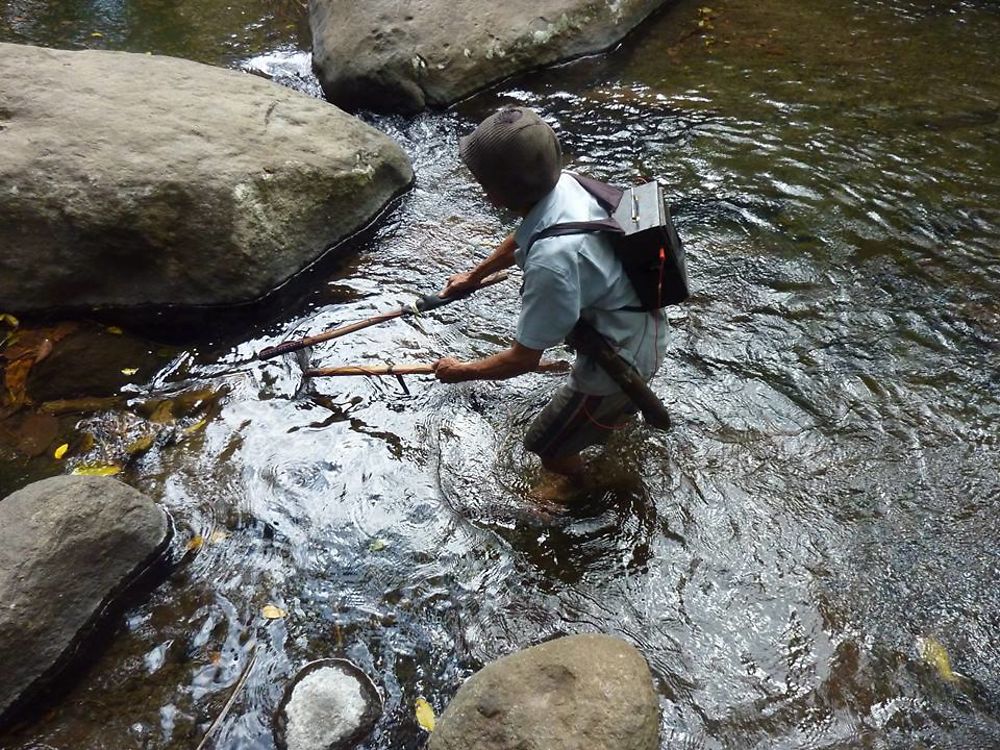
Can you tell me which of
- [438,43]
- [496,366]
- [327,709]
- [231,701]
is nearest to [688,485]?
[496,366]

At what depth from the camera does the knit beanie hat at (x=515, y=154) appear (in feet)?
7.62

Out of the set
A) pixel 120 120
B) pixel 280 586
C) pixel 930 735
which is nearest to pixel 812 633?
pixel 930 735

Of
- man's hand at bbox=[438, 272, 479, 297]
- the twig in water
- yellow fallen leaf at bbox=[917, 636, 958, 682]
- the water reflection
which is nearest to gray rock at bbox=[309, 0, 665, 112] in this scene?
the water reflection

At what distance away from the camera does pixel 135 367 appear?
455 centimetres

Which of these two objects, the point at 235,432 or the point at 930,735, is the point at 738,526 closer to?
the point at 930,735

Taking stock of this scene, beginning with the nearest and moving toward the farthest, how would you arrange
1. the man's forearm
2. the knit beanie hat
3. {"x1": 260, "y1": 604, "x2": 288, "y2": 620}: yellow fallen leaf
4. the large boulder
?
the knit beanie hat < the man's forearm < {"x1": 260, "y1": 604, "x2": 288, "y2": 620}: yellow fallen leaf < the large boulder

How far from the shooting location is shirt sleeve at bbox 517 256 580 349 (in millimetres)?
2473

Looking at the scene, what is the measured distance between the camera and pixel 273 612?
10.8 ft

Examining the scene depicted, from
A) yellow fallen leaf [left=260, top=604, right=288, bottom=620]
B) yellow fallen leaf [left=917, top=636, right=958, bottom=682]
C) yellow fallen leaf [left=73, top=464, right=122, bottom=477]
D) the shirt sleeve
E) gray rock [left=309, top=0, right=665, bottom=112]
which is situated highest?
the shirt sleeve

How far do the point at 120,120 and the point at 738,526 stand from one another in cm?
469

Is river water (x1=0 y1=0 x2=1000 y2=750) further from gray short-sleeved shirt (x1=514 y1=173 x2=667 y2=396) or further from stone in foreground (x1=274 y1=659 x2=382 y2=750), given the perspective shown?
gray short-sleeved shirt (x1=514 y1=173 x2=667 y2=396)

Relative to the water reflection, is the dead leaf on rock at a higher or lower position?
lower

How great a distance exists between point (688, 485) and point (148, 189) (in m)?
3.79

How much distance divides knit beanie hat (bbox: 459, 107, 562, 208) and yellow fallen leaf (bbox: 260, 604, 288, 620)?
2164mm
